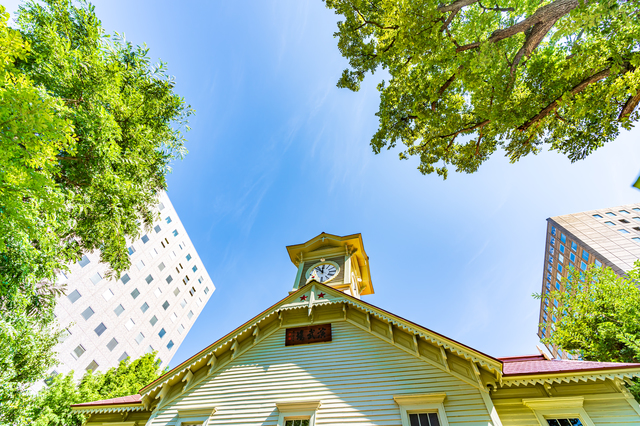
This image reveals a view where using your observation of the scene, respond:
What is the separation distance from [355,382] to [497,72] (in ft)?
41.1

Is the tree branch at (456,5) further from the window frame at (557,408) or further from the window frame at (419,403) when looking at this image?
the window frame at (419,403)

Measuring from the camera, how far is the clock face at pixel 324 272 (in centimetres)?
1486

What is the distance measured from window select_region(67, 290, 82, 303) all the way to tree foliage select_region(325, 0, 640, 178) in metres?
34.0

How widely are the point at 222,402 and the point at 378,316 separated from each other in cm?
669

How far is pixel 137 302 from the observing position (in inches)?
1332

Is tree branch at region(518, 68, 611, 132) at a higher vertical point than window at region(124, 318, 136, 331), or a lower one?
lower

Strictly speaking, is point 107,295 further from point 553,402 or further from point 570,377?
point 570,377

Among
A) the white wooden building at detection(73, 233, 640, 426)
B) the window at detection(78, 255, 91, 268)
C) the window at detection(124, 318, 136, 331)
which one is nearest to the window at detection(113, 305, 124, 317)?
the window at detection(124, 318, 136, 331)

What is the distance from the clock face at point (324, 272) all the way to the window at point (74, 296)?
28353 mm

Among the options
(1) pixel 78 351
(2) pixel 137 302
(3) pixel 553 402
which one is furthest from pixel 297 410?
(2) pixel 137 302

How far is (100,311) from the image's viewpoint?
28641mm

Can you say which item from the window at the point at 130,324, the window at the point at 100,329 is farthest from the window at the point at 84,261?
the window at the point at 130,324

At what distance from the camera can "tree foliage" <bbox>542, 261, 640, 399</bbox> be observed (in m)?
13.4

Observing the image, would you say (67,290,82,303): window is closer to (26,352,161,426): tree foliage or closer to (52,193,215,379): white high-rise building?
(52,193,215,379): white high-rise building
